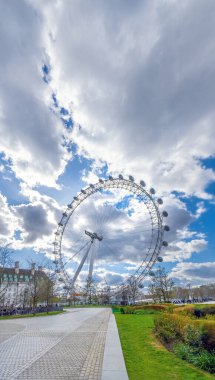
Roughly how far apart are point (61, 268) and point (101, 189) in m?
19.7

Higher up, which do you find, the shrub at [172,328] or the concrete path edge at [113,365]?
the shrub at [172,328]

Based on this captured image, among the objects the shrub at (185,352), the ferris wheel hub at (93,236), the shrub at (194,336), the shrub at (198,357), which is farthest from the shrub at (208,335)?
the ferris wheel hub at (93,236)

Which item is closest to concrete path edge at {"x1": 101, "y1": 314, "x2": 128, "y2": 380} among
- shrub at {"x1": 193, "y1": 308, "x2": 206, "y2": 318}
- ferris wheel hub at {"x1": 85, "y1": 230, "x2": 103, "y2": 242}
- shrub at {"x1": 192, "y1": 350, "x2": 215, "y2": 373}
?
shrub at {"x1": 192, "y1": 350, "x2": 215, "y2": 373}

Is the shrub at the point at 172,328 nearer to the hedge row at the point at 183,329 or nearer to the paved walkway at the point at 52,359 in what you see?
the hedge row at the point at 183,329

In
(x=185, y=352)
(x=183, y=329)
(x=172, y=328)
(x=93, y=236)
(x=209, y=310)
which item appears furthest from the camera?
(x=93, y=236)

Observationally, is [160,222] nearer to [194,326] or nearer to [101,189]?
[101,189]

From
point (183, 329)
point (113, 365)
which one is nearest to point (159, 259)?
point (183, 329)

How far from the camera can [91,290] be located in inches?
2995

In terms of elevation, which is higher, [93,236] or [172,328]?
[93,236]

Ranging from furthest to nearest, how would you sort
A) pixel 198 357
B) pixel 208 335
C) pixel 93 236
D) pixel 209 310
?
1. pixel 93 236
2. pixel 209 310
3. pixel 208 335
4. pixel 198 357

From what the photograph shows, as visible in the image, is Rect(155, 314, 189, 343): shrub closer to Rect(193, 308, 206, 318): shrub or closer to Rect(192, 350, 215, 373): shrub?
Rect(192, 350, 215, 373): shrub

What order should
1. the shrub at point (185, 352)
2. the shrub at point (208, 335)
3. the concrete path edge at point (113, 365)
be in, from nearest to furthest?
the concrete path edge at point (113, 365), the shrub at point (185, 352), the shrub at point (208, 335)

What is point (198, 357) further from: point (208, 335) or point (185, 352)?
point (208, 335)

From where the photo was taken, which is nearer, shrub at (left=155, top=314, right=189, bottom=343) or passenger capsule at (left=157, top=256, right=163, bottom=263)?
shrub at (left=155, top=314, right=189, bottom=343)
